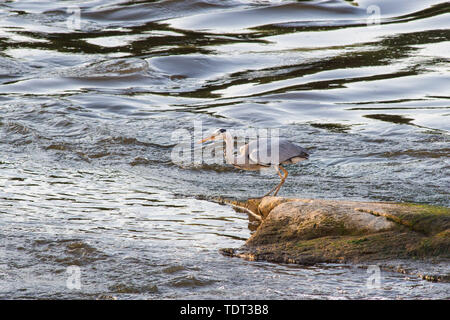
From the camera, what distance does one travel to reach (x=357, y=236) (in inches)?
221

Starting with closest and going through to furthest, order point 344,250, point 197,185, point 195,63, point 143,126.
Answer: point 344,250, point 197,185, point 143,126, point 195,63

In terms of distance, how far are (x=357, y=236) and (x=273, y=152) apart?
2.11 meters

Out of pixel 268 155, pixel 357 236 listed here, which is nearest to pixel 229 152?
pixel 268 155

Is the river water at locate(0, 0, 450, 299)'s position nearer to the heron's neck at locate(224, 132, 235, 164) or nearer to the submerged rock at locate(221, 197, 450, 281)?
the submerged rock at locate(221, 197, 450, 281)

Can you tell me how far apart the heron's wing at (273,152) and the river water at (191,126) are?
63cm

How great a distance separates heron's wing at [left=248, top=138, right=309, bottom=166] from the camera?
7.54m

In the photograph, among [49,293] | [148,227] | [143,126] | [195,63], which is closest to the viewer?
[49,293]

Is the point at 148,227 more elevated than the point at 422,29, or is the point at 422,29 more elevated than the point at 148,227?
the point at 422,29

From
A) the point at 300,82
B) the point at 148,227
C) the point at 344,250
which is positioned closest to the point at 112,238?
the point at 148,227

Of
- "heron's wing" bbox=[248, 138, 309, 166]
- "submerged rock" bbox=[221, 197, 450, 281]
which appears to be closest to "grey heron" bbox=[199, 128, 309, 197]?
"heron's wing" bbox=[248, 138, 309, 166]

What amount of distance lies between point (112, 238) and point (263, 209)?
1.49m

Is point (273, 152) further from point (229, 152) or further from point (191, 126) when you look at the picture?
point (191, 126)

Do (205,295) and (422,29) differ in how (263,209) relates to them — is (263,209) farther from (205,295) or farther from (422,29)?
(422,29)

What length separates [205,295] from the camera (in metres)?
4.85
